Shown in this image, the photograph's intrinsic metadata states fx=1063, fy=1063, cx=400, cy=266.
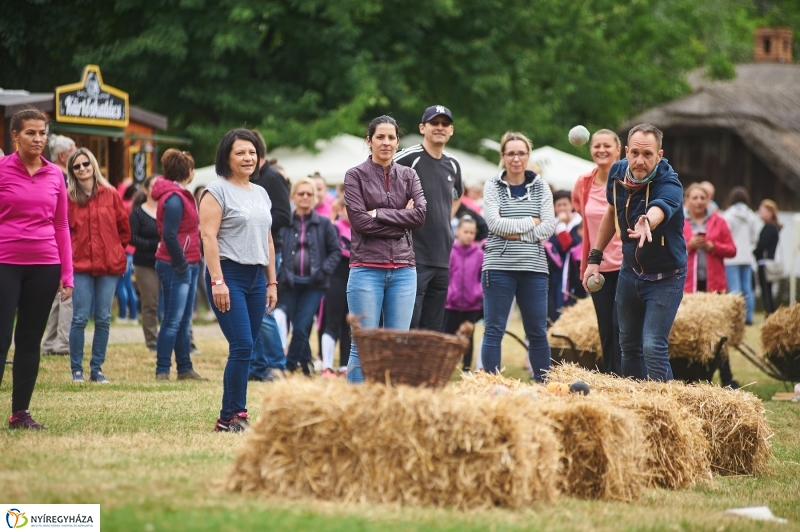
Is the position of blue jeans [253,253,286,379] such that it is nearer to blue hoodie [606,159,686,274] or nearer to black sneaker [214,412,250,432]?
black sneaker [214,412,250,432]

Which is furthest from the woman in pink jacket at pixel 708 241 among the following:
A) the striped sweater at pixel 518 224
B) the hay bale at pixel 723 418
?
the hay bale at pixel 723 418

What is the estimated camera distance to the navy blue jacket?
10914mm

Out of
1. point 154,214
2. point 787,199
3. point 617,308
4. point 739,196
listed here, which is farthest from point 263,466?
point 787,199

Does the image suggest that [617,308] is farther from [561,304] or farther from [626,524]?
[561,304]

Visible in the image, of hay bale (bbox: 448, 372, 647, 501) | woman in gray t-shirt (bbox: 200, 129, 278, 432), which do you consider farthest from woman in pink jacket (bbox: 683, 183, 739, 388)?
hay bale (bbox: 448, 372, 647, 501)

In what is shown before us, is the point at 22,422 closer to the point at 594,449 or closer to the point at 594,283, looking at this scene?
the point at 594,449

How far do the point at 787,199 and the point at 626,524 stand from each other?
31159mm

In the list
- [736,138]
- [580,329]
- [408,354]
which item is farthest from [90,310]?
[736,138]

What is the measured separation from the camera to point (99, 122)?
640 inches

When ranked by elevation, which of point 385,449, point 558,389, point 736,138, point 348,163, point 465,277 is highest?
point 736,138

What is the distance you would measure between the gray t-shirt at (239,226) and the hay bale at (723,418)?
215 centimetres

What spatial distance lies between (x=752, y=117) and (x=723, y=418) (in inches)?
1175

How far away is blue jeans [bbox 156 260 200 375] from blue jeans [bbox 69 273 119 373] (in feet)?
1.77

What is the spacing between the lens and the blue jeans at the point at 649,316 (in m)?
7.39
